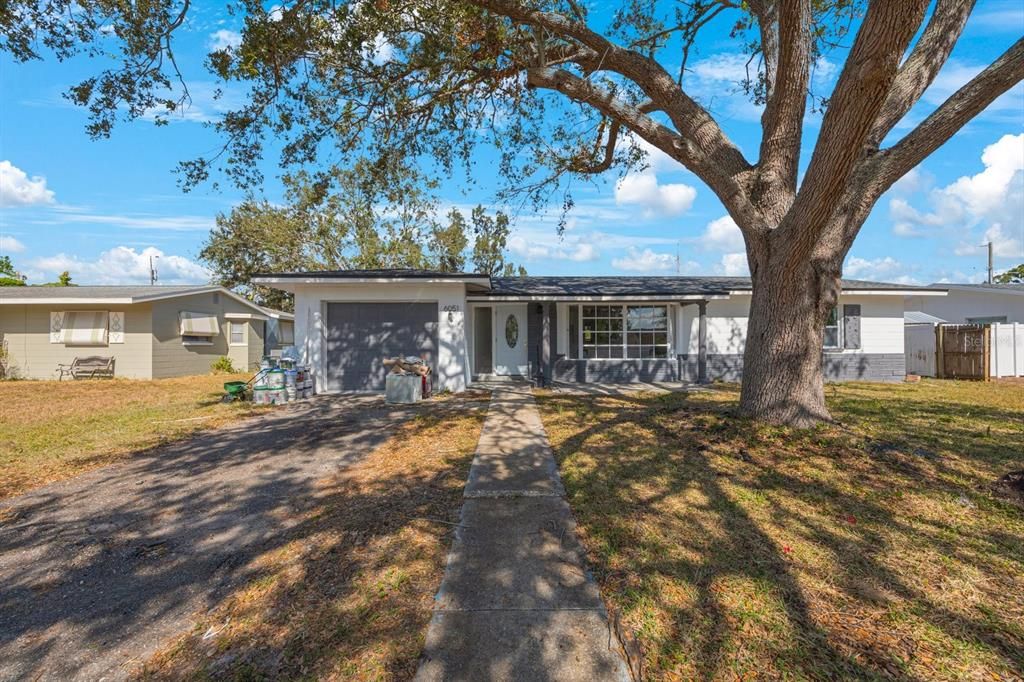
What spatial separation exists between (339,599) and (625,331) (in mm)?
12024

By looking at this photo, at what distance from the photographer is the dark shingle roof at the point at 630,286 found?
1295 cm

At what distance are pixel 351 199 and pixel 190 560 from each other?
26250 millimetres

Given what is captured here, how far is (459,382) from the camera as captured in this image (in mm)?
12016

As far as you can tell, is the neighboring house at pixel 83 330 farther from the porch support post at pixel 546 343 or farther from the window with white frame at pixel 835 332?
the window with white frame at pixel 835 332

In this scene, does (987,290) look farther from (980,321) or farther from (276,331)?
(276,331)

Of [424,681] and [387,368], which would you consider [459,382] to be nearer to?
[387,368]

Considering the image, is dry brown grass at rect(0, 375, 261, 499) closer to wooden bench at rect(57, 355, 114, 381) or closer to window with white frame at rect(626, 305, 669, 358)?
wooden bench at rect(57, 355, 114, 381)

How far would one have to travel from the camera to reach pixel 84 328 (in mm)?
16141

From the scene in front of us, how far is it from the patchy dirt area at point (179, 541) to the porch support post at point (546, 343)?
6.39 m

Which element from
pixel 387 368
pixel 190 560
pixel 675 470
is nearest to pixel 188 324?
pixel 387 368

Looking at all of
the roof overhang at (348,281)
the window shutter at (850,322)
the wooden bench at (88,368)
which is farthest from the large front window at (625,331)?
the wooden bench at (88,368)

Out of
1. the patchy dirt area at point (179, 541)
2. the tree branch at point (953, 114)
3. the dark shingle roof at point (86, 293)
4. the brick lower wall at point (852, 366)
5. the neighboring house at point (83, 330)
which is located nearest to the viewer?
the patchy dirt area at point (179, 541)

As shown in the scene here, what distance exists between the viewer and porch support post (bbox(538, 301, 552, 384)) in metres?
13.1

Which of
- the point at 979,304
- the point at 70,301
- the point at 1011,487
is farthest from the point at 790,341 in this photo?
the point at 979,304
